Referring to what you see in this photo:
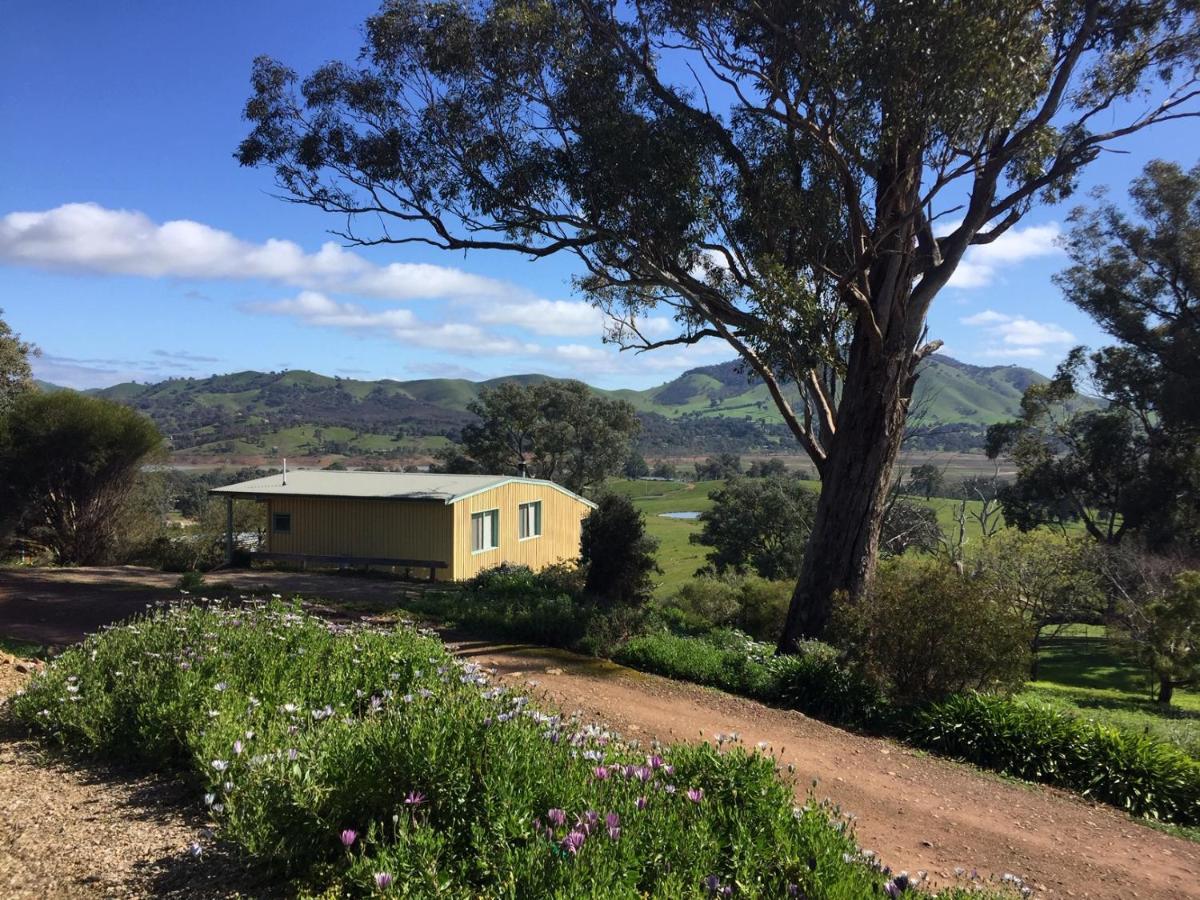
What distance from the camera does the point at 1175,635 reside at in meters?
14.2

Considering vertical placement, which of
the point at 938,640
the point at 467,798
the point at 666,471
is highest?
the point at 467,798

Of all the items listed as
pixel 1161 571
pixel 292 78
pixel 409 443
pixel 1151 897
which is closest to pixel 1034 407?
pixel 1161 571

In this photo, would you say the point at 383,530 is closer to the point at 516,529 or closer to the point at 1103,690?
the point at 516,529

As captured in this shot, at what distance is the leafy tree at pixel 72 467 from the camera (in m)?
20.5

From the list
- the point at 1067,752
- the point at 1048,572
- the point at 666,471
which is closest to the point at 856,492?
the point at 1067,752

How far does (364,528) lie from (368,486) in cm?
156

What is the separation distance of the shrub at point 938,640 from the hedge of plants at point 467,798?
Answer: 14.0ft

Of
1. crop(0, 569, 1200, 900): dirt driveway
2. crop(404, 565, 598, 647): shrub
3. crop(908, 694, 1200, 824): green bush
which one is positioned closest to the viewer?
crop(0, 569, 1200, 900): dirt driveway

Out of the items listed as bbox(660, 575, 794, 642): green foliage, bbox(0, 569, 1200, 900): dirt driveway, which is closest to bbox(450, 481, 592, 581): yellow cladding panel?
bbox(660, 575, 794, 642): green foliage

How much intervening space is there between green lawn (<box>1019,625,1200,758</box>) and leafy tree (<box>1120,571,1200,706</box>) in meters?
0.74

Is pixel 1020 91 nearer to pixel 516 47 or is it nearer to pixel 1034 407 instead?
pixel 516 47

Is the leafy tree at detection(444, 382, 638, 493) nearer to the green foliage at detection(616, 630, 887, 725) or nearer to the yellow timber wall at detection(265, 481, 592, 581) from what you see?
the yellow timber wall at detection(265, 481, 592, 581)

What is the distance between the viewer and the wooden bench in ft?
75.9

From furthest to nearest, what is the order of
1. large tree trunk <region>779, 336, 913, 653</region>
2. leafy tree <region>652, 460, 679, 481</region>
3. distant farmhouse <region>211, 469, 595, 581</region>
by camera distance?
leafy tree <region>652, 460, 679, 481</region> < distant farmhouse <region>211, 469, 595, 581</region> < large tree trunk <region>779, 336, 913, 653</region>
